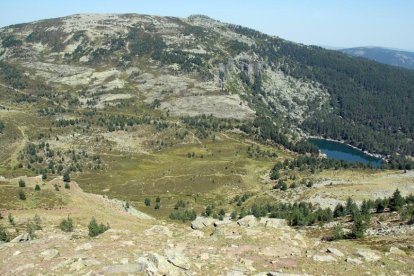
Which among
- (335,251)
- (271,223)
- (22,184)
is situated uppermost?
(335,251)

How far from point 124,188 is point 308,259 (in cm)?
14008

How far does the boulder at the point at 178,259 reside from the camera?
37.4m

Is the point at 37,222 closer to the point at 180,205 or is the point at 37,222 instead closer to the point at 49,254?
the point at 49,254

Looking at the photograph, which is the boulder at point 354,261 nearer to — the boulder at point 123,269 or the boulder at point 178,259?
the boulder at point 178,259

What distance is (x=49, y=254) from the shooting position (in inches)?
1598

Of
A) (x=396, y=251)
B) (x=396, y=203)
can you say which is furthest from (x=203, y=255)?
(x=396, y=203)

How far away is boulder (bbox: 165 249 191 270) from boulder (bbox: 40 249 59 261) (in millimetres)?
10330

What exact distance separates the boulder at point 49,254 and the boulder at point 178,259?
33.9ft

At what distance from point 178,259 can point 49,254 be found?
40.2ft

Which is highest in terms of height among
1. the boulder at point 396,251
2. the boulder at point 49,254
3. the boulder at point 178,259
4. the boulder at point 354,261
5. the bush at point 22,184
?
the boulder at point 178,259

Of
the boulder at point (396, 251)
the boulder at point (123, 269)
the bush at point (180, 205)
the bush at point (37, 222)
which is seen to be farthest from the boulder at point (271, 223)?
the bush at point (180, 205)

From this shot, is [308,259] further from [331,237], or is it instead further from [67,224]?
[67,224]

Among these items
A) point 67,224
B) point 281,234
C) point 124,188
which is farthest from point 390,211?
point 124,188

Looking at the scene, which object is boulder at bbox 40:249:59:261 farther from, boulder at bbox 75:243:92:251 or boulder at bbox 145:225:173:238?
boulder at bbox 145:225:173:238
